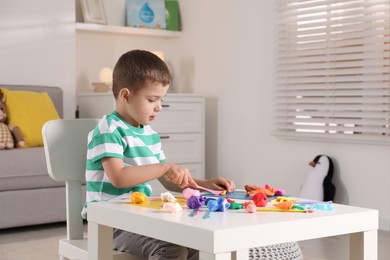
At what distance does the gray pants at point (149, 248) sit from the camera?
1.47 meters

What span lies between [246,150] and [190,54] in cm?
95

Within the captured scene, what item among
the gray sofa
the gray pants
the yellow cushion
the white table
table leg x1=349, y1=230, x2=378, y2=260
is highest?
the yellow cushion

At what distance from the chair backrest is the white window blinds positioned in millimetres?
2403

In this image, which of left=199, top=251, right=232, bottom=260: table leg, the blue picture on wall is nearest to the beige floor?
the blue picture on wall

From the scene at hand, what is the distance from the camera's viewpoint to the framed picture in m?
4.77

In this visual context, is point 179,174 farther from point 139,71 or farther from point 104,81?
point 104,81

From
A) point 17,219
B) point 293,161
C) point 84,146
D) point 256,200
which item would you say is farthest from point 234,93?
point 256,200

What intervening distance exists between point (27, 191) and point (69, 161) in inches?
81.4

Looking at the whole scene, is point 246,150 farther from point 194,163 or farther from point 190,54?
point 190,54

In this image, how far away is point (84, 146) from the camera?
1.77 meters

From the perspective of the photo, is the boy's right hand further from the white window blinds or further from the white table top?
the white window blinds

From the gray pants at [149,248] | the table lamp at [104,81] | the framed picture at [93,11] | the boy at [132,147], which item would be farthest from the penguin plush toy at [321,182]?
the gray pants at [149,248]

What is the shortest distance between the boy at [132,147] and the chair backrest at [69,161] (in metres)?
0.07

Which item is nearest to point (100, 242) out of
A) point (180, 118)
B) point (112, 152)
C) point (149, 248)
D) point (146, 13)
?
point (149, 248)
